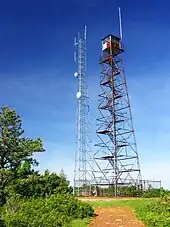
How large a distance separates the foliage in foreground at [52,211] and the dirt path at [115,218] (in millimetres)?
793

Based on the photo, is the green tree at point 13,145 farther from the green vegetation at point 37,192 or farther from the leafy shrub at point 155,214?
the leafy shrub at point 155,214

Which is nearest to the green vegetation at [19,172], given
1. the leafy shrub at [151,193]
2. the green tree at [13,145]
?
the green tree at [13,145]

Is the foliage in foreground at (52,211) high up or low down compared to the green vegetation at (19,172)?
down

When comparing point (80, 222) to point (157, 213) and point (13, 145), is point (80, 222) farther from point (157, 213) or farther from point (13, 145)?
point (13, 145)

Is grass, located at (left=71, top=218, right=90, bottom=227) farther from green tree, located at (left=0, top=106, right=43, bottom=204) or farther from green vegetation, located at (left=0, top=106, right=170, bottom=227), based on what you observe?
green tree, located at (left=0, top=106, right=43, bottom=204)

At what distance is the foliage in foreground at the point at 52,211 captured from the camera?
1430cm

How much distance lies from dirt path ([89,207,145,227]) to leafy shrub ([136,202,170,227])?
36 centimetres

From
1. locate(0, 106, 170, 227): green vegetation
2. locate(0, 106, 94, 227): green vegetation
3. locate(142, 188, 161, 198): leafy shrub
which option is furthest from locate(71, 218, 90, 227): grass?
locate(142, 188, 161, 198): leafy shrub

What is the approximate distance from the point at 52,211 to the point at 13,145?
1341cm

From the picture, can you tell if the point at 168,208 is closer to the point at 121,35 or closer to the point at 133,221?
the point at 133,221

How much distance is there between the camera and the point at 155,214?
1653cm

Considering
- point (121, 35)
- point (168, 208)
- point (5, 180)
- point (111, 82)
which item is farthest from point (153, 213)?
point (121, 35)

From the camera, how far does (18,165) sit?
94.3ft

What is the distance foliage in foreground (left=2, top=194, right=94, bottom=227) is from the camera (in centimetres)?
1430
